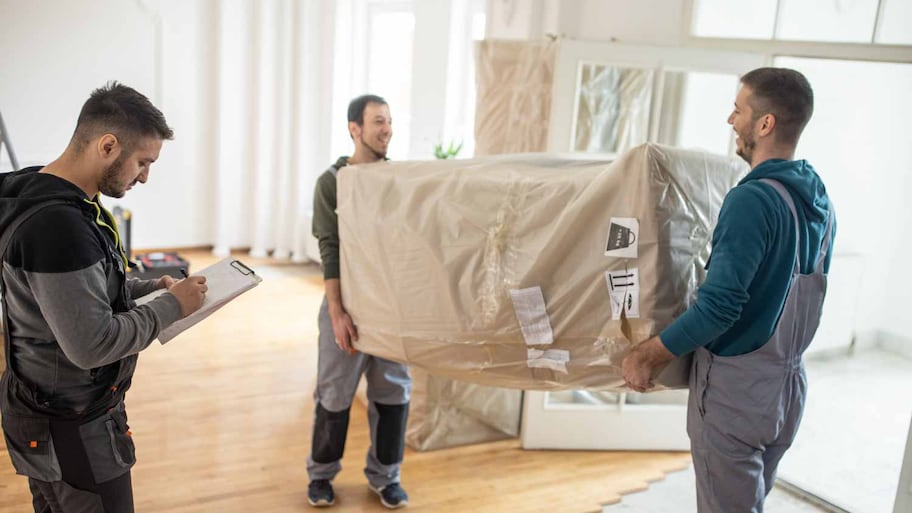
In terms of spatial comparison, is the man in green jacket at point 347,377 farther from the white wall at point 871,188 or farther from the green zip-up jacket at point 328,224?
the white wall at point 871,188

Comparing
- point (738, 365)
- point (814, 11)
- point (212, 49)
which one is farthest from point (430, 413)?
point (212, 49)

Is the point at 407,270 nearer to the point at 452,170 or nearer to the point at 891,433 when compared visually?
the point at 452,170

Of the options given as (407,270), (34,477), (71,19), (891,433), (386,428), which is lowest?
(891,433)

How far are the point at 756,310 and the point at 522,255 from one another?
562 mm

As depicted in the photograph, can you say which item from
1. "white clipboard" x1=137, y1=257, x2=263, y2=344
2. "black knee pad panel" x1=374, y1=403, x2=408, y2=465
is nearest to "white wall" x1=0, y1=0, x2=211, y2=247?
"black knee pad panel" x1=374, y1=403, x2=408, y2=465

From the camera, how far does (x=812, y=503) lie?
2955 mm

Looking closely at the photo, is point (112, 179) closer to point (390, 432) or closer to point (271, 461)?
point (390, 432)

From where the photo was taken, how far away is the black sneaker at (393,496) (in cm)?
266

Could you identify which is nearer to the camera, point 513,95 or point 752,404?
point 752,404

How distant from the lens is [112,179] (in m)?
1.51

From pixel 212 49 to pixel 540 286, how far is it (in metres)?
5.02

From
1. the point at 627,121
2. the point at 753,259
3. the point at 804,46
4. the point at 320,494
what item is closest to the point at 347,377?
the point at 320,494

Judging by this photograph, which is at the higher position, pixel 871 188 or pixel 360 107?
pixel 360 107

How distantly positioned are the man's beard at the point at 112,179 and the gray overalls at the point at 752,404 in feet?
4.24
